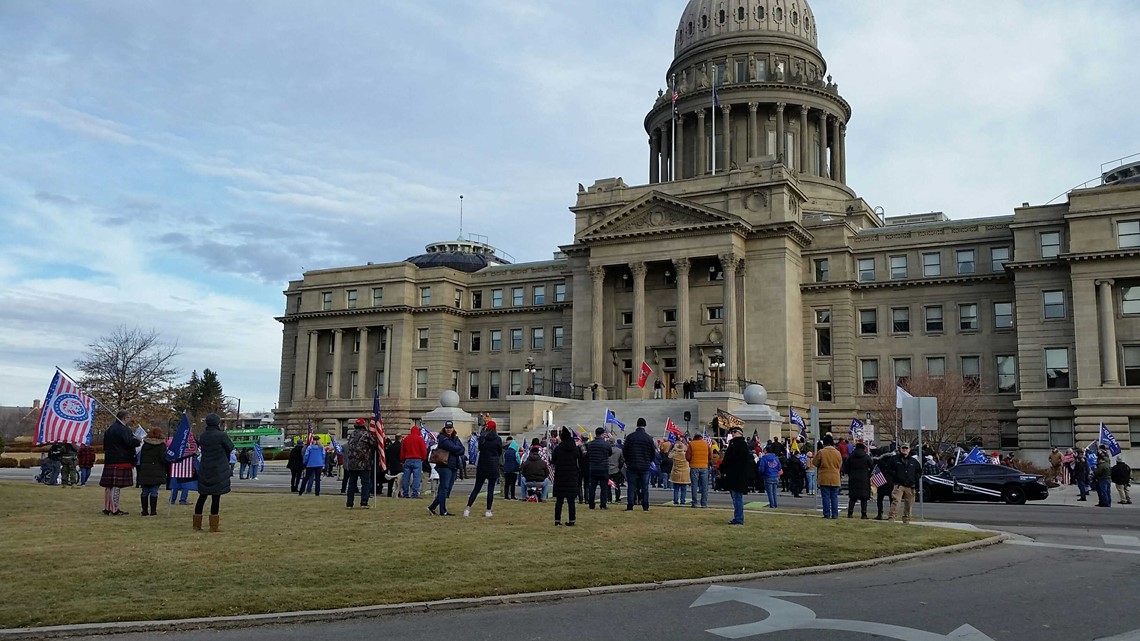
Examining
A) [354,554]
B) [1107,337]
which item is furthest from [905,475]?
[1107,337]

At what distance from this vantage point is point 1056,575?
14172mm

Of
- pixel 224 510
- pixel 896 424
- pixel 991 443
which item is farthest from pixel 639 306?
pixel 224 510

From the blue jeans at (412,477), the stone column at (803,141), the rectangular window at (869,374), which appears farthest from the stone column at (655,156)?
the blue jeans at (412,477)

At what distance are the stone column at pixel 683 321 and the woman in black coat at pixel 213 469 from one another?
4623cm

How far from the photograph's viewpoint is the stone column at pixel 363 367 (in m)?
80.3

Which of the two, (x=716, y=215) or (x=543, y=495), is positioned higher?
(x=716, y=215)

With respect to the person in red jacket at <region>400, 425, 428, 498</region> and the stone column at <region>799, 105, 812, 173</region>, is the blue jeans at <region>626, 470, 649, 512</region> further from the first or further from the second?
the stone column at <region>799, 105, 812, 173</region>

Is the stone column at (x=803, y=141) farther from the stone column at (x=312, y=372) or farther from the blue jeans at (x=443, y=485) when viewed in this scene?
the blue jeans at (x=443, y=485)

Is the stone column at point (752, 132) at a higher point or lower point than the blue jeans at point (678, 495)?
higher

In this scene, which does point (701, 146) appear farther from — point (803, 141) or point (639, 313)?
point (639, 313)

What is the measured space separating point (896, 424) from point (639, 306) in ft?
59.6

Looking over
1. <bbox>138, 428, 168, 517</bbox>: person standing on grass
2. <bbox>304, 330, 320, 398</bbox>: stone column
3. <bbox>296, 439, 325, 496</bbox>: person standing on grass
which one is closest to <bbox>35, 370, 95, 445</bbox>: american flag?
<bbox>138, 428, 168, 517</bbox>: person standing on grass

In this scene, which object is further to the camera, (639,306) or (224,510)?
(639,306)

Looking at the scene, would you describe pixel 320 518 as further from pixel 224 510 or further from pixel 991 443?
pixel 991 443
